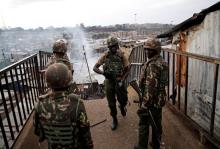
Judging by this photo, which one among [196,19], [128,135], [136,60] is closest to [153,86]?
[128,135]

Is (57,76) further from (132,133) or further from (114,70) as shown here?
(132,133)

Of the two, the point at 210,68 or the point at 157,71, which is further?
the point at 210,68

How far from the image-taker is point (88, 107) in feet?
21.3

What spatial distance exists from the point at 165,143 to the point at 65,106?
106 inches

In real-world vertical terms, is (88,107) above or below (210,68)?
below

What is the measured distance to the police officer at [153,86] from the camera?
355 centimetres

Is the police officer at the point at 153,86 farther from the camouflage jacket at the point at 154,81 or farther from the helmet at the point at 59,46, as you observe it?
the helmet at the point at 59,46

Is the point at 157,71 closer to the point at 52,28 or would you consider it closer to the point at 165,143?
the point at 165,143

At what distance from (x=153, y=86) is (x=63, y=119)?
5.61 feet

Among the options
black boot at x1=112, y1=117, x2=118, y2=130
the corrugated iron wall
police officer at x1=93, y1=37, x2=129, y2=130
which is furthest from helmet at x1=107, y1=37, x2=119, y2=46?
the corrugated iron wall

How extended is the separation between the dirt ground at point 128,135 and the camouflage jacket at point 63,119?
69.5 inches

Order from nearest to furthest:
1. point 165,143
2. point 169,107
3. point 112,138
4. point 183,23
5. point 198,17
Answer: point 165,143
point 112,138
point 169,107
point 198,17
point 183,23

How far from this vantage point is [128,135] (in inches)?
189

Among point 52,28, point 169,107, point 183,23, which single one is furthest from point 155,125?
point 52,28
